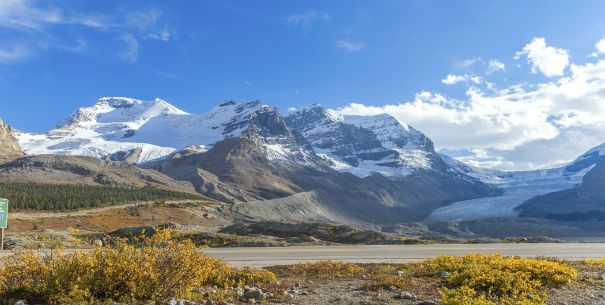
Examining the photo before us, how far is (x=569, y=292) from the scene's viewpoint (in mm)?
13625

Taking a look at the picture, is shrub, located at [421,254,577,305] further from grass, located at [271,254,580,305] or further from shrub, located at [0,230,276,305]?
shrub, located at [0,230,276,305]

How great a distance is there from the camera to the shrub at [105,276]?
11.1m

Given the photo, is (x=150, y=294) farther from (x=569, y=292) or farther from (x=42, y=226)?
(x=42, y=226)

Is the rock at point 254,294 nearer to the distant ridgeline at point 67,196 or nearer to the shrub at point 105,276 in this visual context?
the shrub at point 105,276

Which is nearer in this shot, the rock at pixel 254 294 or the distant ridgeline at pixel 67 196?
the rock at pixel 254 294

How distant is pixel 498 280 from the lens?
1361 cm

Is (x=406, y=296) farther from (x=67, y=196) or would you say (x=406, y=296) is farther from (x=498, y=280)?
(x=67, y=196)

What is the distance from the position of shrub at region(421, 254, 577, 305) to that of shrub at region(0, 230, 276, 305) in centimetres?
608

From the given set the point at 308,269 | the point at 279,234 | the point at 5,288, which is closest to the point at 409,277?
the point at 308,269

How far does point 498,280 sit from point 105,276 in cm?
984

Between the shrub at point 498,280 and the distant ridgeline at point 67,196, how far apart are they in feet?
406

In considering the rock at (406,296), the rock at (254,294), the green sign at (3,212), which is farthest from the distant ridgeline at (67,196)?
the rock at (406,296)

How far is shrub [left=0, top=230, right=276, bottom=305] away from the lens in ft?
36.4

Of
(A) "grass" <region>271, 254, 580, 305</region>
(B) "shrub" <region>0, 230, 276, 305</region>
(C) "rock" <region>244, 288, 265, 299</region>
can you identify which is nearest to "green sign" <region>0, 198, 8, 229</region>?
(A) "grass" <region>271, 254, 580, 305</region>
